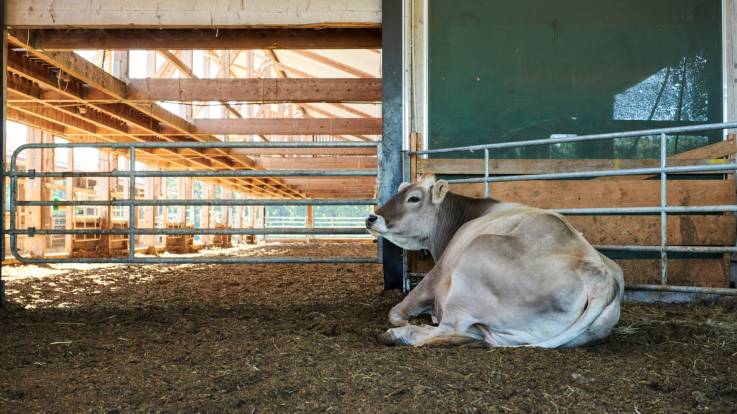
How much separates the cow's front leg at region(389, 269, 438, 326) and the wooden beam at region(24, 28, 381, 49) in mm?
3604

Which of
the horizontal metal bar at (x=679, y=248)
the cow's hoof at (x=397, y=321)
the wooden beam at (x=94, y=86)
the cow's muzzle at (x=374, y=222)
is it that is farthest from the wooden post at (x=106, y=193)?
the horizontal metal bar at (x=679, y=248)

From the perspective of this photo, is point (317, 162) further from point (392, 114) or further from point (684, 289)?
point (684, 289)

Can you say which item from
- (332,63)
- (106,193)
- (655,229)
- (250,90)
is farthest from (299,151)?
(655,229)

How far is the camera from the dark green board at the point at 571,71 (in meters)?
5.77

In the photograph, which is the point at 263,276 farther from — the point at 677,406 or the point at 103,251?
the point at 103,251

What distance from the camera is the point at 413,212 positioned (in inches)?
199

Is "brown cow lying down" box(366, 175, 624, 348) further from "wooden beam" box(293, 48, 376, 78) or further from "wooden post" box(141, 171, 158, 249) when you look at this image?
"wooden post" box(141, 171, 158, 249)

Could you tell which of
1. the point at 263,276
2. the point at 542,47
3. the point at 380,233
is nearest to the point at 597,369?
the point at 380,233

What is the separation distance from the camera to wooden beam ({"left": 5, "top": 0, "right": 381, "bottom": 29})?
19.2ft

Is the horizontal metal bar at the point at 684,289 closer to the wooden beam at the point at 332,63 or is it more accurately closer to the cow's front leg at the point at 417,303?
the cow's front leg at the point at 417,303

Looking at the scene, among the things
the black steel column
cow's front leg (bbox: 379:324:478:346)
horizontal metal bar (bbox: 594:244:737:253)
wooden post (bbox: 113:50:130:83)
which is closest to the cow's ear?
the black steel column

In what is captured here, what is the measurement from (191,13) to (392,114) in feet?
7.69

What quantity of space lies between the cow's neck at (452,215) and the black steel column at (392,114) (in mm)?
789

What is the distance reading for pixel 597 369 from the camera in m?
2.81
